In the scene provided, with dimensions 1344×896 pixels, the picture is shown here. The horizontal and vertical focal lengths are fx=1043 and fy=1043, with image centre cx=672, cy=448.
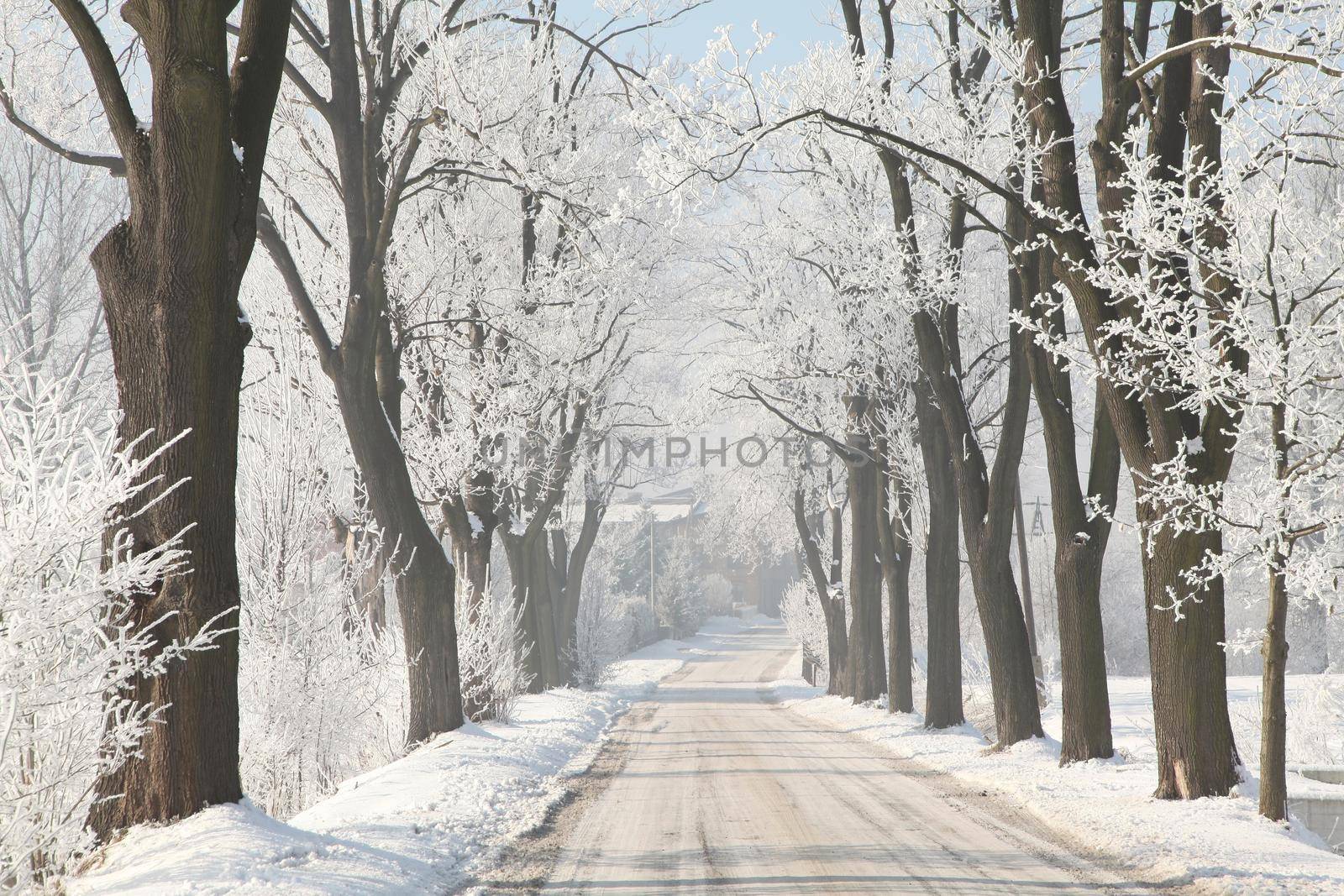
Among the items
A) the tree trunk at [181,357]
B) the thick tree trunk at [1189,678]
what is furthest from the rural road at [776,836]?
the tree trunk at [181,357]

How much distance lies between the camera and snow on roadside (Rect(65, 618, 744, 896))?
5.04 metres

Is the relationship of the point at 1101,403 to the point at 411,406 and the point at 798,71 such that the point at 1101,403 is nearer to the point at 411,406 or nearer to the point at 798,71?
the point at 798,71

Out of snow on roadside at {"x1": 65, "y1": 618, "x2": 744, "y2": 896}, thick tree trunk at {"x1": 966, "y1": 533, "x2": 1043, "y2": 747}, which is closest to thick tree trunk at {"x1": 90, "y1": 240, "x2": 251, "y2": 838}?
snow on roadside at {"x1": 65, "y1": 618, "x2": 744, "y2": 896}

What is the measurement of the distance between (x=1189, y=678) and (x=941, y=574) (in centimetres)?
837

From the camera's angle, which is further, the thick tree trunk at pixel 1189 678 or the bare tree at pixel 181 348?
the thick tree trunk at pixel 1189 678

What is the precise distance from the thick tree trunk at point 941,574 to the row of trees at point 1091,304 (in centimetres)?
5

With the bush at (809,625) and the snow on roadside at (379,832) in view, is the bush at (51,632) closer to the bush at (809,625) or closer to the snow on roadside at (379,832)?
the snow on roadside at (379,832)

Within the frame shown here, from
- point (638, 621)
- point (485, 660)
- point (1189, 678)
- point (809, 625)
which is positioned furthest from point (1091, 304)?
point (638, 621)

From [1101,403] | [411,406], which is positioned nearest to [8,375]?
[1101,403]

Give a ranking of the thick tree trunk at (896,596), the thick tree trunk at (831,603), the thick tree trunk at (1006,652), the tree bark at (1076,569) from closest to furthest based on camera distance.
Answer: the tree bark at (1076,569)
the thick tree trunk at (1006,652)
the thick tree trunk at (896,596)
the thick tree trunk at (831,603)

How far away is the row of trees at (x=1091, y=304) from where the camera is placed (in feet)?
22.6

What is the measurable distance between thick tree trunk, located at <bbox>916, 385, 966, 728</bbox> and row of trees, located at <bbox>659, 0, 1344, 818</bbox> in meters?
0.05

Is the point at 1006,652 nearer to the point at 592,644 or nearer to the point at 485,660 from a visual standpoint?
the point at 485,660

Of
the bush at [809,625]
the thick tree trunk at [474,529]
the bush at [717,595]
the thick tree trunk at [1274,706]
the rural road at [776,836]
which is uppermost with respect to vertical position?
the thick tree trunk at [474,529]
